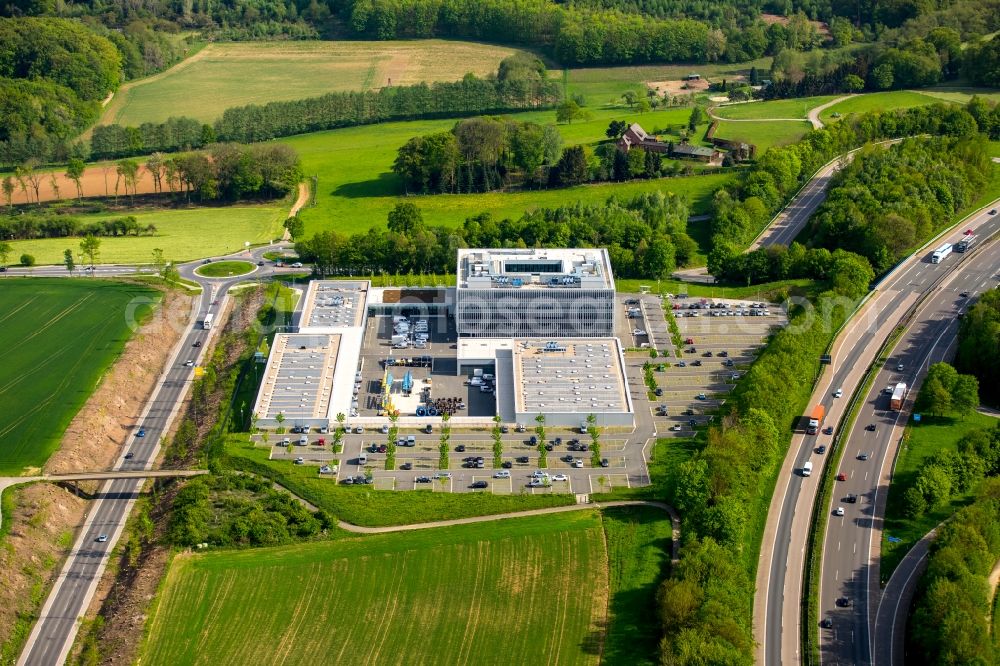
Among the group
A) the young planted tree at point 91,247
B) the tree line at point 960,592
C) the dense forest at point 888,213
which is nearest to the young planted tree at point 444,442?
the tree line at point 960,592

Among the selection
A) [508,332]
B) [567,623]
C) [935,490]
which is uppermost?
[508,332]

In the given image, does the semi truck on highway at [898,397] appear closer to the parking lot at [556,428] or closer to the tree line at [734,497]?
the tree line at [734,497]

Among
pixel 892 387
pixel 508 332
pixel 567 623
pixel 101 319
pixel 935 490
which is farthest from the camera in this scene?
pixel 101 319

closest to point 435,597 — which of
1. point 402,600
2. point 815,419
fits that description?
point 402,600

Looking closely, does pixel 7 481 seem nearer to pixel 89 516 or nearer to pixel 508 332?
pixel 89 516

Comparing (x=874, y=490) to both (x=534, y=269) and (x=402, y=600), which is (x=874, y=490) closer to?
(x=402, y=600)

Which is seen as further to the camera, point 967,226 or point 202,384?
point 967,226

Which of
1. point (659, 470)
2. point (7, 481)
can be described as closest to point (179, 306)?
point (7, 481)

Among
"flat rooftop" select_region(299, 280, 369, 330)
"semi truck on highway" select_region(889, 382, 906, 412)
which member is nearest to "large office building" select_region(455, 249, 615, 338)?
"flat rooftop" select_region(299, 280, 369, 330)
